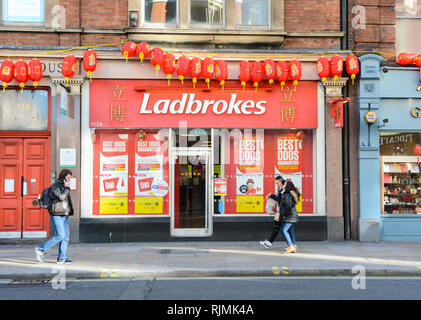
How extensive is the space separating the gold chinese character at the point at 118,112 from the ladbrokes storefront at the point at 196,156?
28 millimetres

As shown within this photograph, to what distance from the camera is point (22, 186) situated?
37.1ft

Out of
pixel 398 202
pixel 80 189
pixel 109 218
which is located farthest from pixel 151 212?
pixel 398 202

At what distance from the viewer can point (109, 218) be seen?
11.3m

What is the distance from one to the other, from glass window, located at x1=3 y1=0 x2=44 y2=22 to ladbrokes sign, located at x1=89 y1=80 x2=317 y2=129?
Result: 2626 millimetres

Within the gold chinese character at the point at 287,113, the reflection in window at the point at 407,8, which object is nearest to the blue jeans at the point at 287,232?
the gold chinese character at the point at 287,113

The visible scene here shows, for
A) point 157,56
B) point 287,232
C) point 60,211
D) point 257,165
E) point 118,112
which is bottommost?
point 287,232

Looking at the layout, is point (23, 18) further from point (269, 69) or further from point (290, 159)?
point (290, 159)

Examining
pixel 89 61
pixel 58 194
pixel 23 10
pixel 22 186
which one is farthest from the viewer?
pixel 23 10

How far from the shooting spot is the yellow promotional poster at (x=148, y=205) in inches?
459

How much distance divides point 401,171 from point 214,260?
21.8ft

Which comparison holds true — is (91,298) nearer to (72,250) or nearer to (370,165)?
(72,250)

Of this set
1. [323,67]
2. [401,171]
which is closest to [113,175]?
[323,67]

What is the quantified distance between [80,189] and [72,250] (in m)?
1.79

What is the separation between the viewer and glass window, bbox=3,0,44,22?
11.5 m
